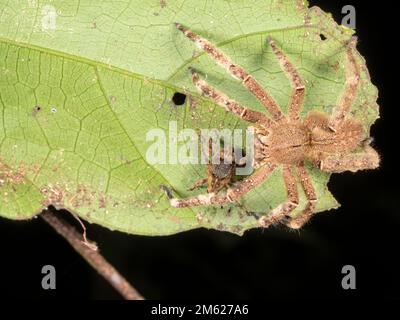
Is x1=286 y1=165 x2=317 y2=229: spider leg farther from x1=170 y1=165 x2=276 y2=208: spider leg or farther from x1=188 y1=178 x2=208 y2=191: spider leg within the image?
x1=188 y1=178 x2=208 y2=191: spider leg

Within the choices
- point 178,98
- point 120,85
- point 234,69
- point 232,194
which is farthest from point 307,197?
point 120,85

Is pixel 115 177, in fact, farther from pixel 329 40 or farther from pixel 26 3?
pixel 329 40

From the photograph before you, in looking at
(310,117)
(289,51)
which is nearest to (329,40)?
(289,51)

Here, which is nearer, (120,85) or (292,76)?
(120,85)

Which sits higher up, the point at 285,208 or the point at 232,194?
the point at 232,194

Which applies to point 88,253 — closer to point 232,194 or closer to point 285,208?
point 232,194

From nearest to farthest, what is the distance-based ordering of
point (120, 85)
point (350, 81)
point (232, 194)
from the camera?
point (120, 85) → point (350, 81) → point (232, 194)

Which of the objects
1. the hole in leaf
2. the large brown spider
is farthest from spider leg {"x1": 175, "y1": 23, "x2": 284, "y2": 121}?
the hole in leaf
